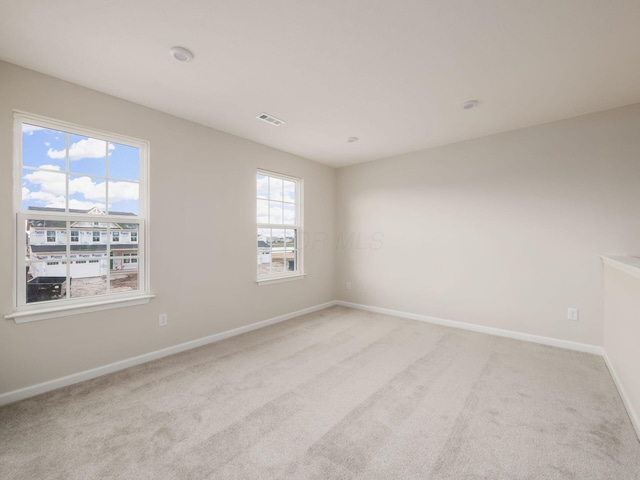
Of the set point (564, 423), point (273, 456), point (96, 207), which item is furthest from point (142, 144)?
point (564, 423)

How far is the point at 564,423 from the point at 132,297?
3.60 m

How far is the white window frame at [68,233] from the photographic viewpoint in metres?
2.20

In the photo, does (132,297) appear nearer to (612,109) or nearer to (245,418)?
(245,418)

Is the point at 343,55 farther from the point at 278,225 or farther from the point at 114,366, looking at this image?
the point at 114,366

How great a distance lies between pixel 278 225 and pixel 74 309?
2.50 meters

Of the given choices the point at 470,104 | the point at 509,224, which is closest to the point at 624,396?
the point at 509,224

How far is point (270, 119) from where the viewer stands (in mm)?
3137

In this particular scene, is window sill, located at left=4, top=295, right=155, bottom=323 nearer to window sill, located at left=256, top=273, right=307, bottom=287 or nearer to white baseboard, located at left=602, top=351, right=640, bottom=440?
window sill, located at left=256, top=273, right=307, bottom=287

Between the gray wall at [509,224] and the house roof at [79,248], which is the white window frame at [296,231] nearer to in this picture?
the gray wall at [509,224]

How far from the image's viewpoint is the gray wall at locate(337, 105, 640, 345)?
2.96m

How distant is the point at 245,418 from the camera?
1940 mm

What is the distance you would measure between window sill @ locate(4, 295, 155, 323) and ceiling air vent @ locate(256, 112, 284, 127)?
218cm

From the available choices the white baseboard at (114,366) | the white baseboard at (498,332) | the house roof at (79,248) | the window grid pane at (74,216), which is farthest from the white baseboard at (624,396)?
the house roof at (79,248)

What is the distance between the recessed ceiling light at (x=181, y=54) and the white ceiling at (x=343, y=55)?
0.17ft
